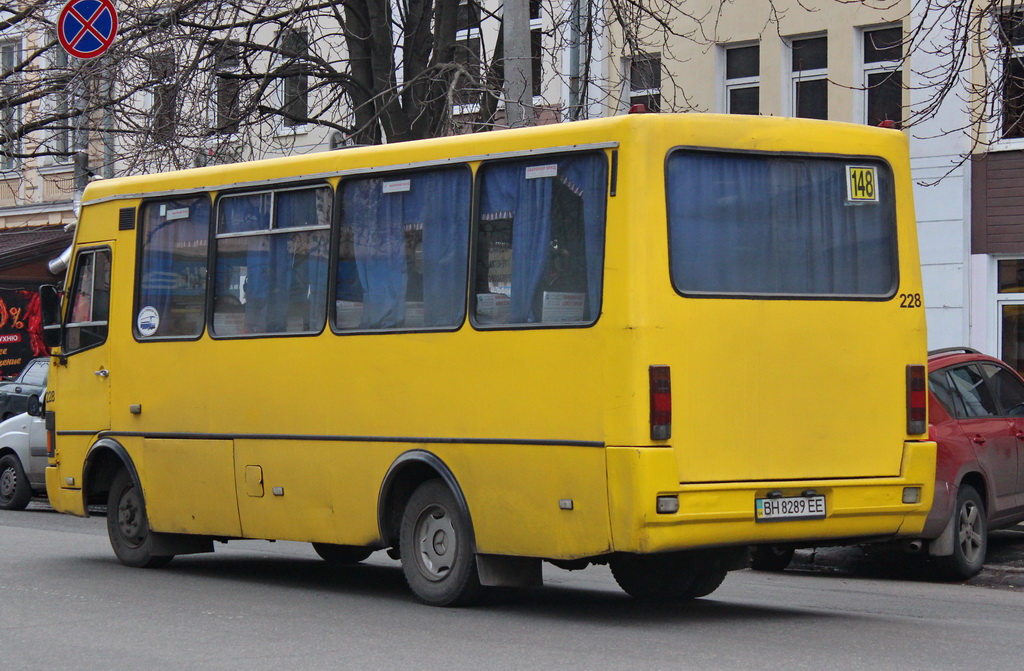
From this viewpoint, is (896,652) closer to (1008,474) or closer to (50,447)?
(1008,474)

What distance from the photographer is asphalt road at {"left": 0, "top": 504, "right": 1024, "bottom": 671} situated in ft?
26.3

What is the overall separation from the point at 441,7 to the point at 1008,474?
28.8ft

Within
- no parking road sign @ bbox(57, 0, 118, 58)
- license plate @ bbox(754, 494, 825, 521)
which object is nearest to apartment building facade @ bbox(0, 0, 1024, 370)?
no parking road sign @ bbox(57, 0, 118, 58)

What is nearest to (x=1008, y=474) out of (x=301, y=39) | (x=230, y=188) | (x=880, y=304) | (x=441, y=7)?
(x=880, y=304)

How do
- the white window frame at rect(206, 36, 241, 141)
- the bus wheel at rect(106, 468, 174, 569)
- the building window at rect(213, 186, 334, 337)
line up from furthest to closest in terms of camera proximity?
1. the white window frame at rect(206, 36, 241, 141)
2. the bus wheel at rect(106, 468, 174, 569)
3. the building window at rect(213, 186, 334, 337)

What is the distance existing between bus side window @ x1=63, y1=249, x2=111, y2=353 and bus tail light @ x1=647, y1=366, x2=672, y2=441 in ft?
18.2

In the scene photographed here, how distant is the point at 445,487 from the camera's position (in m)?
10.0

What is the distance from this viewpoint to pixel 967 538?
41.9ft

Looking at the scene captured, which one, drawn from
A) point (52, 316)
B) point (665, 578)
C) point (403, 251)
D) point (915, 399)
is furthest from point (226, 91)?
point (915, 399)

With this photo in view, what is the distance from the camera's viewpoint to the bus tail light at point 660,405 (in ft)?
29.0

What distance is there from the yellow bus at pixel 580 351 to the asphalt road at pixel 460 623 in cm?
44

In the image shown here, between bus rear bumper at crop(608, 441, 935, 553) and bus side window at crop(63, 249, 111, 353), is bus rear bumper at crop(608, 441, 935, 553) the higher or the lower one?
the lower one

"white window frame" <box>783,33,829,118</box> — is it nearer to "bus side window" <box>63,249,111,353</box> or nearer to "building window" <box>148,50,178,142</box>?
"building window" <box>148,50,178,142</box>

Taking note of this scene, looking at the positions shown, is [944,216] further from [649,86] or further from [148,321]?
[148,321]
